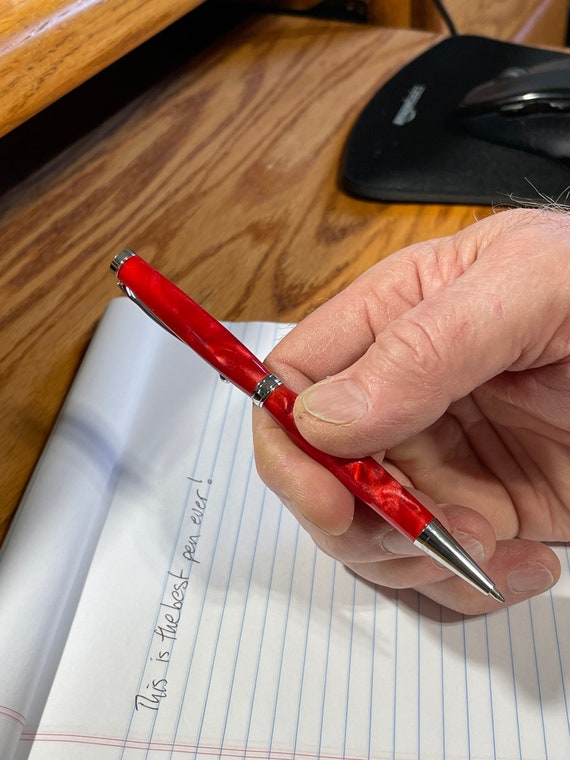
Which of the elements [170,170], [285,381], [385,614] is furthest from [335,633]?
[170,170]

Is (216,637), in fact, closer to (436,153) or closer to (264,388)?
(264,388)

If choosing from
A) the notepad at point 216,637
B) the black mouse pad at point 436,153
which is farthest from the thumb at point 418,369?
the black mouse pad at point 436,153

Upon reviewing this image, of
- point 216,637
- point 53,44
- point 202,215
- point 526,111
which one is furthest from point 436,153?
point 216,637

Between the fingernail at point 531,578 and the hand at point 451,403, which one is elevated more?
the hand at point 451,403

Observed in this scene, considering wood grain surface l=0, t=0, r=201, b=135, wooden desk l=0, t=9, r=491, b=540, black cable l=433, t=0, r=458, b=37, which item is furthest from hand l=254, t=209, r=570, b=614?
black cable l=433, t=0, r=458, b=37

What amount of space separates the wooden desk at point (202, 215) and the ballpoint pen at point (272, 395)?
5.7 inches

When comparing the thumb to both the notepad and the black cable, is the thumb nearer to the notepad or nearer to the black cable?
the notepad

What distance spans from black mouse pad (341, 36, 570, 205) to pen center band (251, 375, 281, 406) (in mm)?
288

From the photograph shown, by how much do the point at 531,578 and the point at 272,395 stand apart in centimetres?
16

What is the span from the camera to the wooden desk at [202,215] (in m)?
0.53

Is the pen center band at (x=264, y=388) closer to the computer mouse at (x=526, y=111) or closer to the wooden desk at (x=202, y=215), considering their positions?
the wooden desk at (x=202, y=215)

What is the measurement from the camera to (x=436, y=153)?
24.3 inches

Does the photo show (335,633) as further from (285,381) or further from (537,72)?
(537,72)

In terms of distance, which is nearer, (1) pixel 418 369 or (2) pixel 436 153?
(1) pixel 418 369
